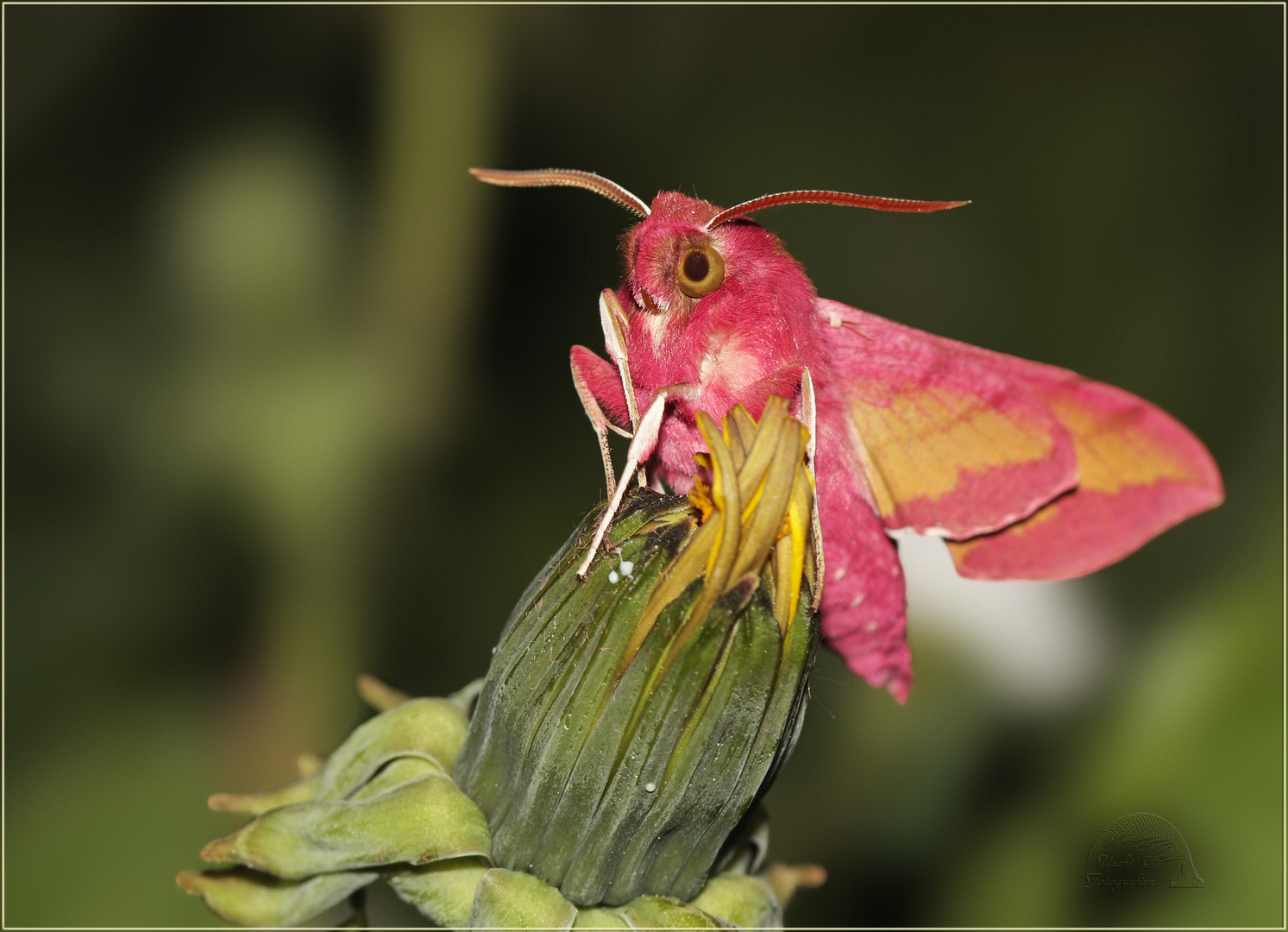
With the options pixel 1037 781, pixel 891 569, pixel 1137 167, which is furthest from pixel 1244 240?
pixel 891 569

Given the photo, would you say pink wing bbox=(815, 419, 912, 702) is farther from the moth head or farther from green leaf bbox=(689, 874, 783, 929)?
green leaf bbox=(689, 874, 783, 929)

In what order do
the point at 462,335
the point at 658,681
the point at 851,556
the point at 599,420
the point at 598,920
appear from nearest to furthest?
1. the point at 658,681
2. the point at 598,920
3. the point at 599,420
4. the point at 851,556
5. the point at 462,335

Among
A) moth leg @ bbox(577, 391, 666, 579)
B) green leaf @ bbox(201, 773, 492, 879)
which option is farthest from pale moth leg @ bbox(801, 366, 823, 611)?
green leaf @ bbox(201, 773, 492, 879)

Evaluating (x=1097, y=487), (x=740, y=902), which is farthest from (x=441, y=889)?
(x=1097, y=487)

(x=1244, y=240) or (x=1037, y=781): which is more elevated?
(x=1244, y=240)

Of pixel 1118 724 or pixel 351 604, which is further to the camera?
pixel 351 604

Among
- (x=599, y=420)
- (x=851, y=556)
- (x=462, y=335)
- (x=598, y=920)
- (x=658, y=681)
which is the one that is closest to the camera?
(x=658, y=681)

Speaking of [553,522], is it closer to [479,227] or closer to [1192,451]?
[479,227]

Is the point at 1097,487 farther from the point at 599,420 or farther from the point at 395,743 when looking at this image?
the point at 395,743
